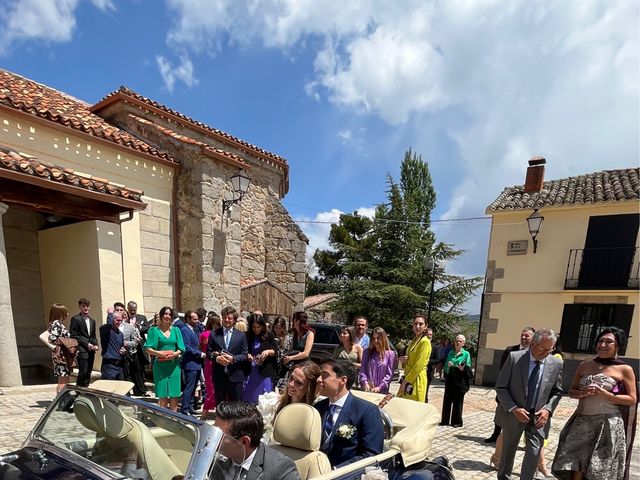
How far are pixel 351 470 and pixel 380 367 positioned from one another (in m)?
3.16

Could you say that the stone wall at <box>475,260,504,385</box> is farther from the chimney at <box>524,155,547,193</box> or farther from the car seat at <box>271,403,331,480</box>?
the car seat at <box>271,403,331,480</box>

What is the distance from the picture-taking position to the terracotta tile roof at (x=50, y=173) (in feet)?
22.1

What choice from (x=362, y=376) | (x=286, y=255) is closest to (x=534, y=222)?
(x=286, y=255)

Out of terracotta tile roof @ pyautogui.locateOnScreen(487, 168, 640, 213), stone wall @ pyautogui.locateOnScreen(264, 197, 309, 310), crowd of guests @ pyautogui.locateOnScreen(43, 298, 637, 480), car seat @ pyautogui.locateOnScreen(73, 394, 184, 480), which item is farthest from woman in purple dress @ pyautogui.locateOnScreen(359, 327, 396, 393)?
terracotta tile roof @ pyautogui.locateOnScreen(487, 168, 640, 213)

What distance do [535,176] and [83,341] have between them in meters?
14.0

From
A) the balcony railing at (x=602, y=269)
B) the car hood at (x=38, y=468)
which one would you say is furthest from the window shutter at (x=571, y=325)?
the car hood at (x=38, y=468)

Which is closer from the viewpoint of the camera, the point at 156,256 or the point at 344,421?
the point at 344,421

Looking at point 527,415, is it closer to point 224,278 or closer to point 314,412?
point 314,412

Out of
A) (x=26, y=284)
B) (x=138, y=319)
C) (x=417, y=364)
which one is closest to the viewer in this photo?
(x=417, y=364)

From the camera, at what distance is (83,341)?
21.4ft

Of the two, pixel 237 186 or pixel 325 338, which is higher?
pixel 237 186

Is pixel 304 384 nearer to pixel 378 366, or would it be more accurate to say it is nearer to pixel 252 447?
pixel 252 447

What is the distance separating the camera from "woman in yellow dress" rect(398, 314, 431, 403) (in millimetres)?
5344

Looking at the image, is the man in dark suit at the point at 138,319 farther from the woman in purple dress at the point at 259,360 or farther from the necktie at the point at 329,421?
the necktie at the point at 329,421
